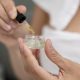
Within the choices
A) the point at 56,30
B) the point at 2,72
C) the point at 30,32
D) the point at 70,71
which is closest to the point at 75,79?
the point at 70,71

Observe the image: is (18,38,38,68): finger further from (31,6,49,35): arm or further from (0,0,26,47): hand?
(31,6,49,35): arm

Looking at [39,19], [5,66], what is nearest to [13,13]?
[39,19]

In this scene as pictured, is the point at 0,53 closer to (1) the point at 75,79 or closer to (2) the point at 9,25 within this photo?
(2) the point at 9,25

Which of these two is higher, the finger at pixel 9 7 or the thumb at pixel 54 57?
the finger at pixel 9 7

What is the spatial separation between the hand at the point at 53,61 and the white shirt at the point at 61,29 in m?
0.25

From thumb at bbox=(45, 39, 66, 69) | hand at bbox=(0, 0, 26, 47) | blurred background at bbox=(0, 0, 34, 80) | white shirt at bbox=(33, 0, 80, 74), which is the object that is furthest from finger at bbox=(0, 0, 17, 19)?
blurred background at bbox=(0, 0, 34, 80)

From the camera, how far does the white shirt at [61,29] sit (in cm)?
110

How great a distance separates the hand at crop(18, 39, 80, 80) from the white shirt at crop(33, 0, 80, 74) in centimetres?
25

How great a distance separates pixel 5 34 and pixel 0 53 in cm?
79

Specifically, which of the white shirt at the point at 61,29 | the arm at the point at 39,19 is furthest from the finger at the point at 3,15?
the arm at the point at 39,19

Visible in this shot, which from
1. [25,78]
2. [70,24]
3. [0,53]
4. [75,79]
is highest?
[0,53]

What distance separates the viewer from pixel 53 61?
2.46ft

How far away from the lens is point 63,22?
3.87 ft

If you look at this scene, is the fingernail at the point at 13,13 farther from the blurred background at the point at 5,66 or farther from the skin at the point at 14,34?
the blurred background at the point at 5,66
